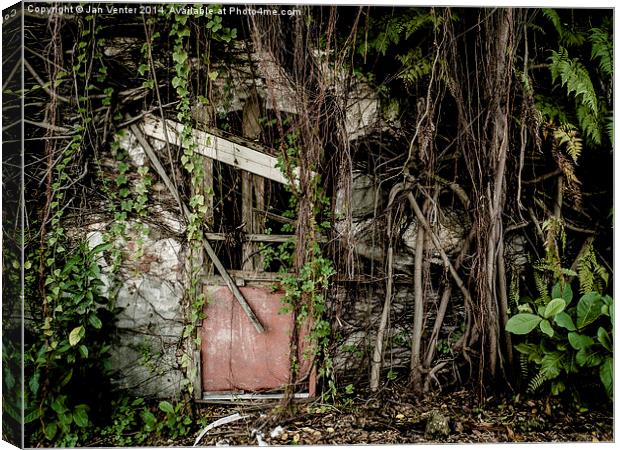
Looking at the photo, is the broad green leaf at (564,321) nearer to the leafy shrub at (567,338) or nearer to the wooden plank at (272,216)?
the leafy shrub at (567,338)

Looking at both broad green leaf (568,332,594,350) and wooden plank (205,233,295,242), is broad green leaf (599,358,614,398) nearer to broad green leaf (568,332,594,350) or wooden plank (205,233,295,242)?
broad green leaf (568,332,594,350)

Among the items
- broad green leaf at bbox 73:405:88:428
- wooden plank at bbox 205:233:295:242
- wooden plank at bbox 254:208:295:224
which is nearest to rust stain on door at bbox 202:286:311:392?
wooden plank at bbox 205:233:295:242

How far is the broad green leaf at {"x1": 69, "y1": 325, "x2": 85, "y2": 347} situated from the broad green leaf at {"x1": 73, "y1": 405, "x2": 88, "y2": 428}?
15.1 inches

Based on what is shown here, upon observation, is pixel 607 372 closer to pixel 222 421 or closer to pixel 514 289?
pixel 514 289

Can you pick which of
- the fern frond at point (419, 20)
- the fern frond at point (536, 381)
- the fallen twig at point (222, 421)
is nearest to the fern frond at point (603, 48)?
the fern frond at point (419, 20)

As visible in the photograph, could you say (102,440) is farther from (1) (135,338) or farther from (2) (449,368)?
(2) (449,368)

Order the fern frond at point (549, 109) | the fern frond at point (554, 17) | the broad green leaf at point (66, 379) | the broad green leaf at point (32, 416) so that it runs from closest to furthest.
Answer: the broad green leaf at point (32, 416), the broad green leaf at point (66, 379), the fern frond at point (554, 17), the fern frond at point (549, 109)

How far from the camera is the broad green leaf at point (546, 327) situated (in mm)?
3656

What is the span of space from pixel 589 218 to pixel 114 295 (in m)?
3.24

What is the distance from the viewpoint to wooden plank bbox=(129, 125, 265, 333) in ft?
12.7

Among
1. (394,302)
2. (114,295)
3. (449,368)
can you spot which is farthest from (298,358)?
(114,295)

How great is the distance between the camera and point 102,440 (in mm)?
3604

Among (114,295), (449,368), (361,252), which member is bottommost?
(449,368)

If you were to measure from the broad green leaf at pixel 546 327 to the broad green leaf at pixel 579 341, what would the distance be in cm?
11
